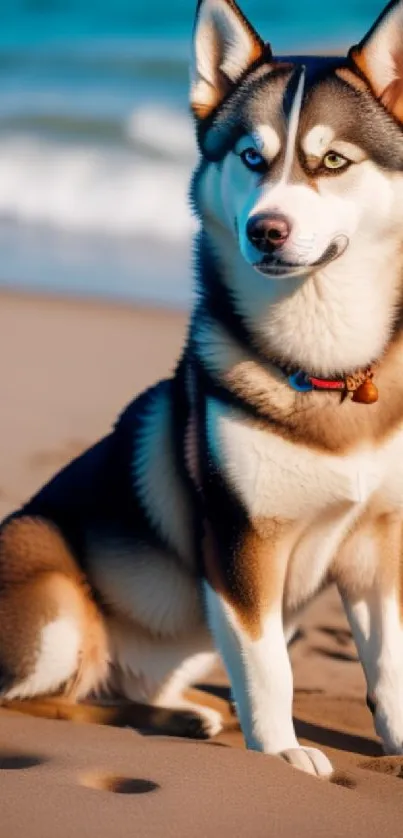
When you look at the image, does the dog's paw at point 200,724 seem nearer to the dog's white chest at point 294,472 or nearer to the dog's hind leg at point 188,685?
the dog's hind leg at point 188,685

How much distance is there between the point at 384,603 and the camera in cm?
355

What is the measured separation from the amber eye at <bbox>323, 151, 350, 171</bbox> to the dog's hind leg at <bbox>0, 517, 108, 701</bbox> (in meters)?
1.24

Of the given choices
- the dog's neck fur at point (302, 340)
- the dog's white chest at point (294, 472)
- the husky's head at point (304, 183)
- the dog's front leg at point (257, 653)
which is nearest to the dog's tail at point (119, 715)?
the dog's front leg at point (257, 653)

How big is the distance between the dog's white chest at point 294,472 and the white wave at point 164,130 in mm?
9172

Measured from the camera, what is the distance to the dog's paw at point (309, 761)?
3.25m

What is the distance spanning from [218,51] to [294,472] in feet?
3.48

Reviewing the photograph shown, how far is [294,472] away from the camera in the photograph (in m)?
3.23

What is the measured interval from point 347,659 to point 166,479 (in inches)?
46.1

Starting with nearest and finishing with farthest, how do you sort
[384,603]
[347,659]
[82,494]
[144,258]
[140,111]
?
[384,603], [82,494], [347,659], [144,258], [140,111]

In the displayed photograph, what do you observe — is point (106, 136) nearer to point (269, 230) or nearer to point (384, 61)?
point (384, 61)

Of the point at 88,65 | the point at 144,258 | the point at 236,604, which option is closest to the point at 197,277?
the point at 236,604

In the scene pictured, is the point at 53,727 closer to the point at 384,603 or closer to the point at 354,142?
the point at 384,603

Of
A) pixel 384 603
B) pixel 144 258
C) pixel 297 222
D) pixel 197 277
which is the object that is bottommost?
pixel 144 258

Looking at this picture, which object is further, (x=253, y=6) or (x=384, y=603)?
(x=253, y=6)
